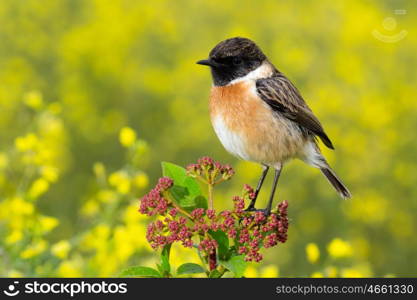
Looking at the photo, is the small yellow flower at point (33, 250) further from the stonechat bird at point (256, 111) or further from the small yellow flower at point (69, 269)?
the stonechat bird at point (256, 111)

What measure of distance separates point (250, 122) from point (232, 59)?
36cm

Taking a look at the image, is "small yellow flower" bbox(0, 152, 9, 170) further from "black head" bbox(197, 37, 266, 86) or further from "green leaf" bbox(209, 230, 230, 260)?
"green leaf" bbox(209, 230, 230, 260)

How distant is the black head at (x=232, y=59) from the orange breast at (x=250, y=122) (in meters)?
0.06

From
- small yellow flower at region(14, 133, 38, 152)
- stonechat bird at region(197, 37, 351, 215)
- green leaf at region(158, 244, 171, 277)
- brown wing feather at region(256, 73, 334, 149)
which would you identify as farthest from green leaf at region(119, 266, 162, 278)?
small yellow flower at region(14, 133, 38, 152)

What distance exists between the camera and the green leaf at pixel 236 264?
2471 mm

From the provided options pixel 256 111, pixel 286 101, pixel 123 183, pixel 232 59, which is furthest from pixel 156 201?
pixel 123 183

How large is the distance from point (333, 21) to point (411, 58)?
44.3 inches

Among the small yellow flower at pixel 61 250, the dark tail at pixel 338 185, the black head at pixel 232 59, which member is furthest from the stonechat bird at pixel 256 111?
the small yellow flower at pixel 61 250

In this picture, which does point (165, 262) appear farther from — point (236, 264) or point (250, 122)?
point (250, 122)

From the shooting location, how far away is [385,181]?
24.3 ft

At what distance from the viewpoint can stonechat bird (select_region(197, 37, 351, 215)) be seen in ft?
12.1

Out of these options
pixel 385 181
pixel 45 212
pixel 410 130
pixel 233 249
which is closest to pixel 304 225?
pixel 385 181

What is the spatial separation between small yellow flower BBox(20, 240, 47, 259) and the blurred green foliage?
932 mm

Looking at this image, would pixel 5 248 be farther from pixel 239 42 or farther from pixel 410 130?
pixel 410 130
